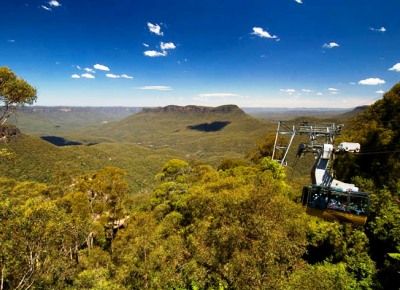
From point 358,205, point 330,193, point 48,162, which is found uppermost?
point 330,193

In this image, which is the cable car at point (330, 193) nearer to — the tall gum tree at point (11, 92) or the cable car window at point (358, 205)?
the cable car window at point (358, 205)

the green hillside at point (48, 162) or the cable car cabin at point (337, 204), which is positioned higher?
the cable car cabin at point (337, 204)

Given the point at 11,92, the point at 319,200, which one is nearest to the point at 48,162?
the point at 11,92

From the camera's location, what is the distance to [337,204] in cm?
1605

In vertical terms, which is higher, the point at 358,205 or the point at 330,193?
the point at 330,193

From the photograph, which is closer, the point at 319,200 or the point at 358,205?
the point at 358,205

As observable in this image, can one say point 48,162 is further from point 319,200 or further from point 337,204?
point 337,204

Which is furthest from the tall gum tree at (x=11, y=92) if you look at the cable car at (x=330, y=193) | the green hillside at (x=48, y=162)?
the green hillside at (x=48, y=162)

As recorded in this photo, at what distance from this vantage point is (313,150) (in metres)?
17.3

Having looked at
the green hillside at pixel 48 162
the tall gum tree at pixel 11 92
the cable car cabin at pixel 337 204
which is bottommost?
the green hillside at pixel 48 162

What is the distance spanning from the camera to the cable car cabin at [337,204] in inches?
611

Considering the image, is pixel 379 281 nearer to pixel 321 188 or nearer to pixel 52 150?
pixel 321 188

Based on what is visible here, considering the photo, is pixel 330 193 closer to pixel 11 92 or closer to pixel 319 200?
pixel 319 200

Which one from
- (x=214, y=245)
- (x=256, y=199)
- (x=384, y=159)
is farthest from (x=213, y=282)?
(x=384, y=159)
